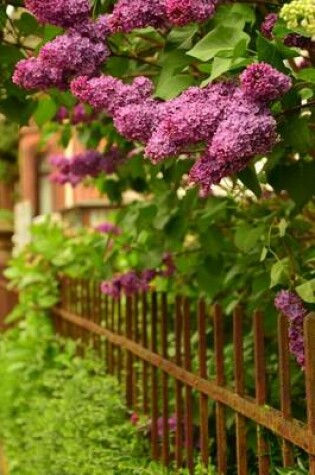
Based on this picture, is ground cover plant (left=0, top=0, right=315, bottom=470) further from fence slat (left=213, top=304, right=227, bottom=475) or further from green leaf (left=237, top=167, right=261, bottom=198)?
fence slat (left=213, top=304, right=227, bottom=475)

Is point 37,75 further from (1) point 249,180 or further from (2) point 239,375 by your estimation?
(2) point 239,375

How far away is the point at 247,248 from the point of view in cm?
349

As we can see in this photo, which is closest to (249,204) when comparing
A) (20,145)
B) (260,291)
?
(260,291)

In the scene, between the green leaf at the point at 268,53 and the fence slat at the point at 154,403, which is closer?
the green leaf at the point at 268,53

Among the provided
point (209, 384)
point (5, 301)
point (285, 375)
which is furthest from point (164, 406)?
point (5, 301)

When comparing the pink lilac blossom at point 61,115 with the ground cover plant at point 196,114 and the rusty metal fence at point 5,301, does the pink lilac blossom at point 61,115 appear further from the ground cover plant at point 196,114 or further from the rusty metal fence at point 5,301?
the rusty metal fence at point 5,301

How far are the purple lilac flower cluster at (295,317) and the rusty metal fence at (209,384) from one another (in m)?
0.08

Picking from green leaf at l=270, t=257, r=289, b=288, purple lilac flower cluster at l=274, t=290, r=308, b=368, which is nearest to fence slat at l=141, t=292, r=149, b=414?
green leaf at l=270, t=257, r=289, b=288

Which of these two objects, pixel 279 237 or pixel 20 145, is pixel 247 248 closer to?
pixel 279 237

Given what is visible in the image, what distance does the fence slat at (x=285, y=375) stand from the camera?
2.66 metres

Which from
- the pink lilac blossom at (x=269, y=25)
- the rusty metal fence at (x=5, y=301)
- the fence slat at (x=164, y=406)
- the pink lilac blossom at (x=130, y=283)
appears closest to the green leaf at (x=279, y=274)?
the pink lilac blossom at (x=269, y=25)

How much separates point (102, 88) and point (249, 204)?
7.05 feet

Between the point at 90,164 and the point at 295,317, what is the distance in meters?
2.31

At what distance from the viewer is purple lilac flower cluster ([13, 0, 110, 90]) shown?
93.0 inches
